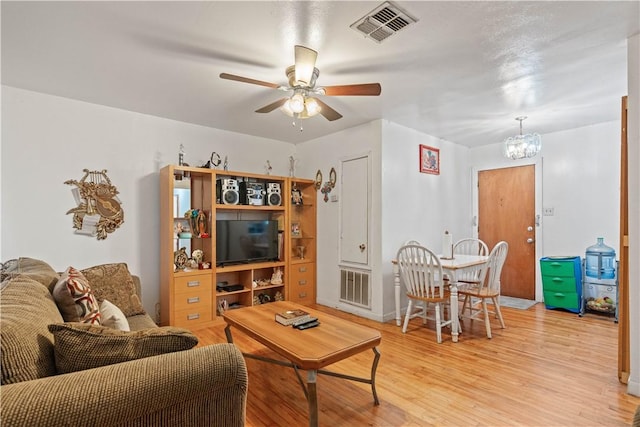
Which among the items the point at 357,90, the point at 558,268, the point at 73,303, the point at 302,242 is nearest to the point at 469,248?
the point at 558,268

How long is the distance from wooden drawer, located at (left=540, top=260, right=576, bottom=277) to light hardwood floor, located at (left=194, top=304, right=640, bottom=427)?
797mm

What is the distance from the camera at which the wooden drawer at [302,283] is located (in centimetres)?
439

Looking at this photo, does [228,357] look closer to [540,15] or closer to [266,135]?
[540,15]

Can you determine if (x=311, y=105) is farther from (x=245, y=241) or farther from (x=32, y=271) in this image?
(x=245, y=241)

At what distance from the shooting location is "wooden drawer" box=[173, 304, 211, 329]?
11.3 feet

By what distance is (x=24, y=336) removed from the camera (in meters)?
1.02

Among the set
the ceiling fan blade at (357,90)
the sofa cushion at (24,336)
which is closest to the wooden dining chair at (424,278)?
the ceiling fan blade at (357,90)

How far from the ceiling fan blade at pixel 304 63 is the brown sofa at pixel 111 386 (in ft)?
5.41

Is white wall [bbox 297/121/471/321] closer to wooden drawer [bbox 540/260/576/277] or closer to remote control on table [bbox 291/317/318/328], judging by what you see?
wooden drawer [bbox 540/260/576/277]

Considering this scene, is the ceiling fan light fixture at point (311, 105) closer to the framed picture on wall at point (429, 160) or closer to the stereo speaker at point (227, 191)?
the stereo speaker at point (227, 191)

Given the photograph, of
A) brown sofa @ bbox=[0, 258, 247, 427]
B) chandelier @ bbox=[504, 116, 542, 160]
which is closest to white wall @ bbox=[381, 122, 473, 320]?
chandelier @ bbox=[504, 116, 542, 160]

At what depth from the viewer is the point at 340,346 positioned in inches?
73.2

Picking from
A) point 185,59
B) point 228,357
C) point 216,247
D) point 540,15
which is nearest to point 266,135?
point 216,247

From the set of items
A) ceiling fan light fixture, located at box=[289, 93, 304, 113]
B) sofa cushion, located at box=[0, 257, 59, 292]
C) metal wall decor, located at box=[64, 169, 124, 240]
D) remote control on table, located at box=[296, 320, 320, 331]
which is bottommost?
remote control on table, located at box=[296, 320, 320, 331]
